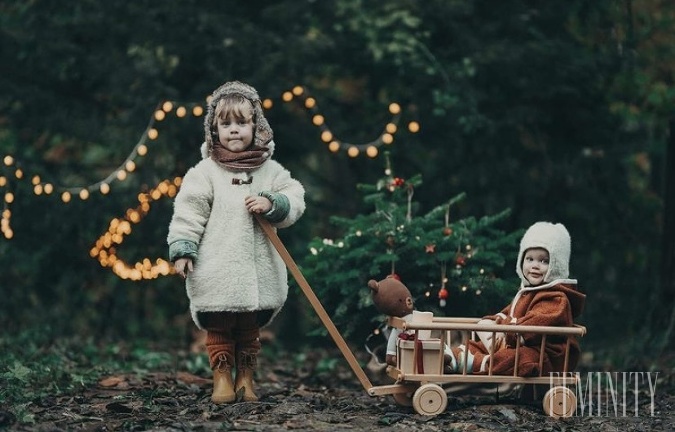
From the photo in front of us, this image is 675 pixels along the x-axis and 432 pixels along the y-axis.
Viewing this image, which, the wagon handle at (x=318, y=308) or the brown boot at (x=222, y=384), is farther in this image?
the brown boot at (x=222, y=384)

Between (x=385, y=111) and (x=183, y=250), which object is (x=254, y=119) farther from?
(x=385, y=111)

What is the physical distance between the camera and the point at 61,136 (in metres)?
9.73

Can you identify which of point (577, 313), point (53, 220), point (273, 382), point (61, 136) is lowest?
point (273, 382)

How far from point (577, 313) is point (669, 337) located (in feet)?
9.09

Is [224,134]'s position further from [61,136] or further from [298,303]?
[298,303]

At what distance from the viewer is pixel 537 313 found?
5.69 m

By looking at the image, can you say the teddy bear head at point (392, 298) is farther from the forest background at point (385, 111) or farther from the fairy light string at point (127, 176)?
the forest background at point (385, 111)

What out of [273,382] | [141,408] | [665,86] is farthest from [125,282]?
[665,86]

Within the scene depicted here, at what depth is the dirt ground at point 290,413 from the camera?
534cm

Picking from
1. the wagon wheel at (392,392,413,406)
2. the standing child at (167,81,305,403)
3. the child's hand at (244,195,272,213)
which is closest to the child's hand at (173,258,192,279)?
A: the standing child at (167,81,305,403)

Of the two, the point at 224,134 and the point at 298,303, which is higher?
the point at 224,134

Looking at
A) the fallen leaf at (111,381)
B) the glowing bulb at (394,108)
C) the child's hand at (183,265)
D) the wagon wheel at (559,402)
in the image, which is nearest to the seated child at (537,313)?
the wagon wheel at (559,402)

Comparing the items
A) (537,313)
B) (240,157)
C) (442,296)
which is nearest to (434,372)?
(537,313)

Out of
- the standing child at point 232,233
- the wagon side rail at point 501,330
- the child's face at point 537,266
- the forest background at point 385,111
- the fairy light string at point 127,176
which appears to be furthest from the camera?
the forest background at point 385,111
